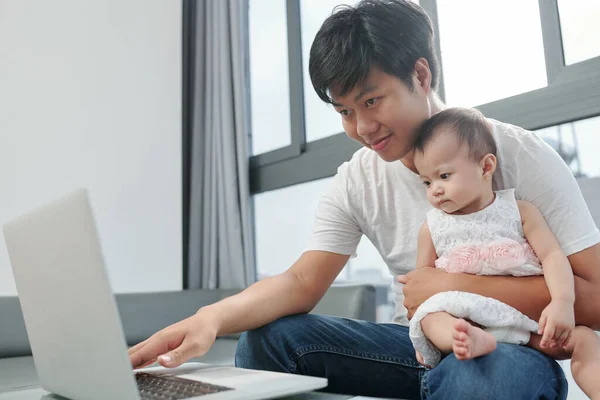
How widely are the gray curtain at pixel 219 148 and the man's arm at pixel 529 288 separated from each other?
75.2 inches

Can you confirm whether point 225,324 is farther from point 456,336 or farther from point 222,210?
point 222,210

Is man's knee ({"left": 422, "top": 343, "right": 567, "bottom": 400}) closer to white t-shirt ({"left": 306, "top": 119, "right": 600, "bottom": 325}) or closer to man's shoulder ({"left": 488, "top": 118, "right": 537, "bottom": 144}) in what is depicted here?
white t-shirt ({"left": 306, "top": 119, "right": 600, "bottom": 325})

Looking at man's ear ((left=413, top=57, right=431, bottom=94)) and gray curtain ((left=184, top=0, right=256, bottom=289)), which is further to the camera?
gray curtain ((left=184, top=0, right=256, bottom=289))

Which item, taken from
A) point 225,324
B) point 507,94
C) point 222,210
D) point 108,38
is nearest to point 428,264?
point 225,324

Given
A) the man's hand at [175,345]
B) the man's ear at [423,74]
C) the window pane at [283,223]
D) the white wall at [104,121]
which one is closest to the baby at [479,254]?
the man's ear at [423,74]

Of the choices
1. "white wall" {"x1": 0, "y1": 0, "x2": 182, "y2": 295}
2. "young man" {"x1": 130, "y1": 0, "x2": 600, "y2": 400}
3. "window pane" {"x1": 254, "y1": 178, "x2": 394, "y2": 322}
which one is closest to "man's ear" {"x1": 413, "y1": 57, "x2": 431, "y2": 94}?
"young man" {"x1": 130, "y1": 0, "x2": 600, "y2": 400}

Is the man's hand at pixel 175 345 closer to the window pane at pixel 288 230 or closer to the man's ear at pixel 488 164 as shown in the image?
the man's ear at pixel 488 164

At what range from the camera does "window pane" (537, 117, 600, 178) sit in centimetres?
177

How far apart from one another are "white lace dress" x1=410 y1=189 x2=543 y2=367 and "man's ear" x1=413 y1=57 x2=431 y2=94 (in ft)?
0.92

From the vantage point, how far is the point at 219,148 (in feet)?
10.0

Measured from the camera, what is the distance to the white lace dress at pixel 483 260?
94 cm

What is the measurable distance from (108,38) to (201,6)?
2.14 ft

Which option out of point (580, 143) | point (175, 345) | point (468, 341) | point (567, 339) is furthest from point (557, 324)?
point (580, 143)

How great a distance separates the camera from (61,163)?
2.62 m
